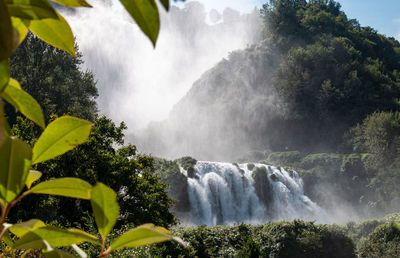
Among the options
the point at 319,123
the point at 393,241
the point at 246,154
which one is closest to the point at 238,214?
the point at 393,241

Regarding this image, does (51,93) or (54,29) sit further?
(51,93)

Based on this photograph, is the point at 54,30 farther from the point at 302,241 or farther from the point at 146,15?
the point at 302,241

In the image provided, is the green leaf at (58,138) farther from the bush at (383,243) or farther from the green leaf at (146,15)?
the bush at (383,243)

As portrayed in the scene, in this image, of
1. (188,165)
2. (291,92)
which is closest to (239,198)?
(188,165)

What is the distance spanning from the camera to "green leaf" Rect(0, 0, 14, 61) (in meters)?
0.18

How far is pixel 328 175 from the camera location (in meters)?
30.3

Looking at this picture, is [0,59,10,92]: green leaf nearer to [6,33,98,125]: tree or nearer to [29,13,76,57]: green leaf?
[29,13,76,57]: green leaf

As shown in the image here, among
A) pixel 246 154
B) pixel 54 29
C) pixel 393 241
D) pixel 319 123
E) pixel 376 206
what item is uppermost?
pixel 319 123

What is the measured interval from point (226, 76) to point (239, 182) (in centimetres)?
2869

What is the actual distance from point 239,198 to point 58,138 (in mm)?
22525

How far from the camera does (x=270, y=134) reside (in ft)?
135

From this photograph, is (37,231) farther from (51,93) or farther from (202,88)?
(202,88)

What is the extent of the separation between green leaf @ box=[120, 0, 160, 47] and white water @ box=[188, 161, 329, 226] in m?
20.4

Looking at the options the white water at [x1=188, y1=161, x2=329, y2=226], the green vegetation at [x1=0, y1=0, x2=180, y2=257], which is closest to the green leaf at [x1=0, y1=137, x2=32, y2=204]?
the green vegetation at [x1=0, y1=0, x2=180, y2=257]
